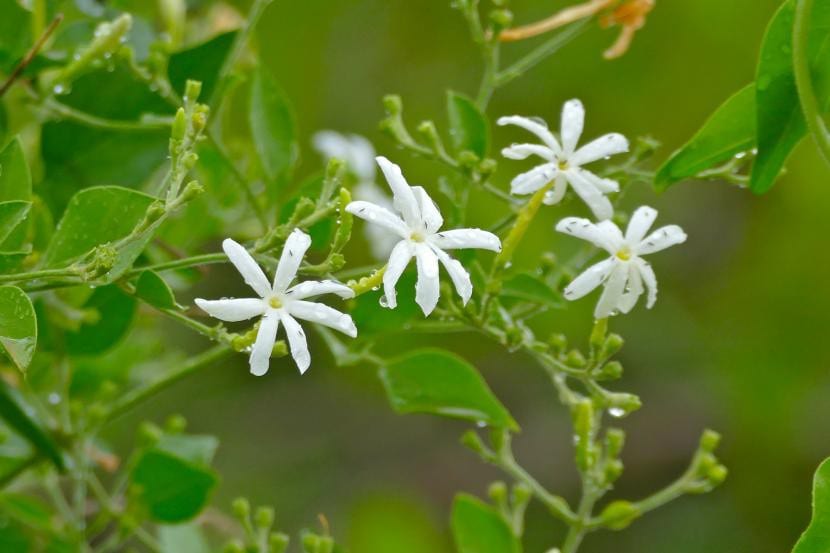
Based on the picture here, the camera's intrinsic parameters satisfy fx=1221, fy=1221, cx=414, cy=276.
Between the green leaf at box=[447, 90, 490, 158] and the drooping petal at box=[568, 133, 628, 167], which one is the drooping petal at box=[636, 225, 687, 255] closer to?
the drooping petal at box=[568, 133, 628, 167]

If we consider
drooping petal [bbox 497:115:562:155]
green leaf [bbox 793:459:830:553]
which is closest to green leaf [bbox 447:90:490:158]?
drooping petal [bbox 497:115:562:155]

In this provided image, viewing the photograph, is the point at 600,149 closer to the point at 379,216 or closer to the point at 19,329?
the point at 379,216

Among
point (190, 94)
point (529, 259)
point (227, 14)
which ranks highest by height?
point (190, 94)

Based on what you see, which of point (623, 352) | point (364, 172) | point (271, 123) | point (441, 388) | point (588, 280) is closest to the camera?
point (588, 280)

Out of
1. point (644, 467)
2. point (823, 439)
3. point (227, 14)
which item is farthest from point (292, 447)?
point (227, 14)

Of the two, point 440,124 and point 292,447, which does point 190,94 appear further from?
point 292,447

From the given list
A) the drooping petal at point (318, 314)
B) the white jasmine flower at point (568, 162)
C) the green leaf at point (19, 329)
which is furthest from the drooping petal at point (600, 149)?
the green leaf at point (19, 329)

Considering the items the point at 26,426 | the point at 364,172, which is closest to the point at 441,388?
the point at 26,426
